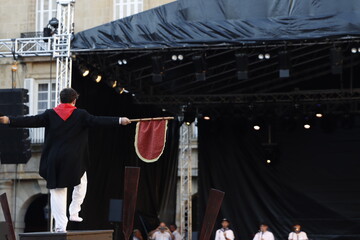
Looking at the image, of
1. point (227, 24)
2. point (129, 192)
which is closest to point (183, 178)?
point (227, 24)

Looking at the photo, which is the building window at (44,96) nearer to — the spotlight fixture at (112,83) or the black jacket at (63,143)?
the spotlight fixture at (112,83)

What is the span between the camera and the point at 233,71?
16.8m

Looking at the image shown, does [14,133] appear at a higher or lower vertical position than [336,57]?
lower

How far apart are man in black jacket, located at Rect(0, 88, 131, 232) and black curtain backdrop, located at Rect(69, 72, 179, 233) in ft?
25.5

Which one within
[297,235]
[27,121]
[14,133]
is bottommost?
[297,235]

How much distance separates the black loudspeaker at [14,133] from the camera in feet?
48.9

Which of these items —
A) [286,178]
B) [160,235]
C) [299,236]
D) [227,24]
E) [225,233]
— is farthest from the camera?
[286,178]

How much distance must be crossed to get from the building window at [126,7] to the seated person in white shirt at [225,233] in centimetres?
796

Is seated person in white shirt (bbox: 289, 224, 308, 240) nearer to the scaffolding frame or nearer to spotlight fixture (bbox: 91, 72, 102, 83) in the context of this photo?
the scaffolding frame

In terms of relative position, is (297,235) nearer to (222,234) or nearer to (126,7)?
(222,234)

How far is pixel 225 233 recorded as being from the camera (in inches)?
717

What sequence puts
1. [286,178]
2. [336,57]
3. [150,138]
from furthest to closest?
[286,178]
[336,57]
[150,138]

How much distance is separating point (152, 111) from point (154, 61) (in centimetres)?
504

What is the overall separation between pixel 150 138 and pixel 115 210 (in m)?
8.49
